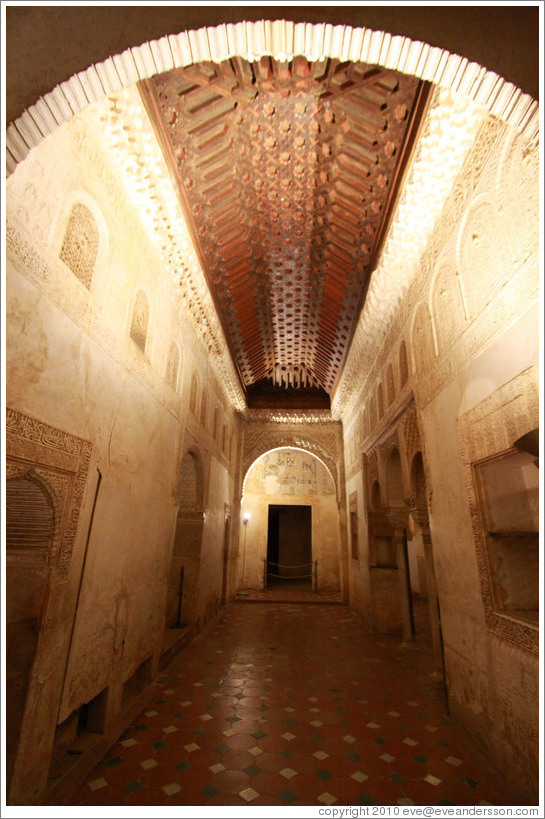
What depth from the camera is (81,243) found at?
2.94 m

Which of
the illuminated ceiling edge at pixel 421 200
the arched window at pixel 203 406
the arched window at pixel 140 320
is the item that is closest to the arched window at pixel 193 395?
the arched window at pixel 203 406

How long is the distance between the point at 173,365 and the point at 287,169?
2.57 metres

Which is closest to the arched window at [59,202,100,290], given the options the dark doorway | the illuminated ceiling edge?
the illuminated ceiling edge

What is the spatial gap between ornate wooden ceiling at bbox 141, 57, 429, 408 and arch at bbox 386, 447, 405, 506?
226 centimetres

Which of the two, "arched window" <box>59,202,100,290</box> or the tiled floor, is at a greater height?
"arched window" <box>59,202,100,290</box>

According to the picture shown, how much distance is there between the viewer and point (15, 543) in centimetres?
257

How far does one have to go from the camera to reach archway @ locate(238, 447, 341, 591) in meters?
12.4

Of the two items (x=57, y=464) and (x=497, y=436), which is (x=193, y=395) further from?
(x=497, y=436)

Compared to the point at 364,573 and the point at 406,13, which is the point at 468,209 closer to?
the point at 406,13

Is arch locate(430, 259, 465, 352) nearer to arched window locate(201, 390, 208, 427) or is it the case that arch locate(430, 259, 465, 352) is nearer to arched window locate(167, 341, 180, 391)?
arched window locate(167, 341, 180, 391)

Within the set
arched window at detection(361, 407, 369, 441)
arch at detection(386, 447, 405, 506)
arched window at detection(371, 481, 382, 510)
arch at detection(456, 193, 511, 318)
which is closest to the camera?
arch at detection(456, 193, 511, 318)

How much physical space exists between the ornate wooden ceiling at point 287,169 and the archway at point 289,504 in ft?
23.2

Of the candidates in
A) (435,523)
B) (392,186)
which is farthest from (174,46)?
(435,523)

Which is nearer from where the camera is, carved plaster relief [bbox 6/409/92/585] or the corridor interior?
the corridor interior
